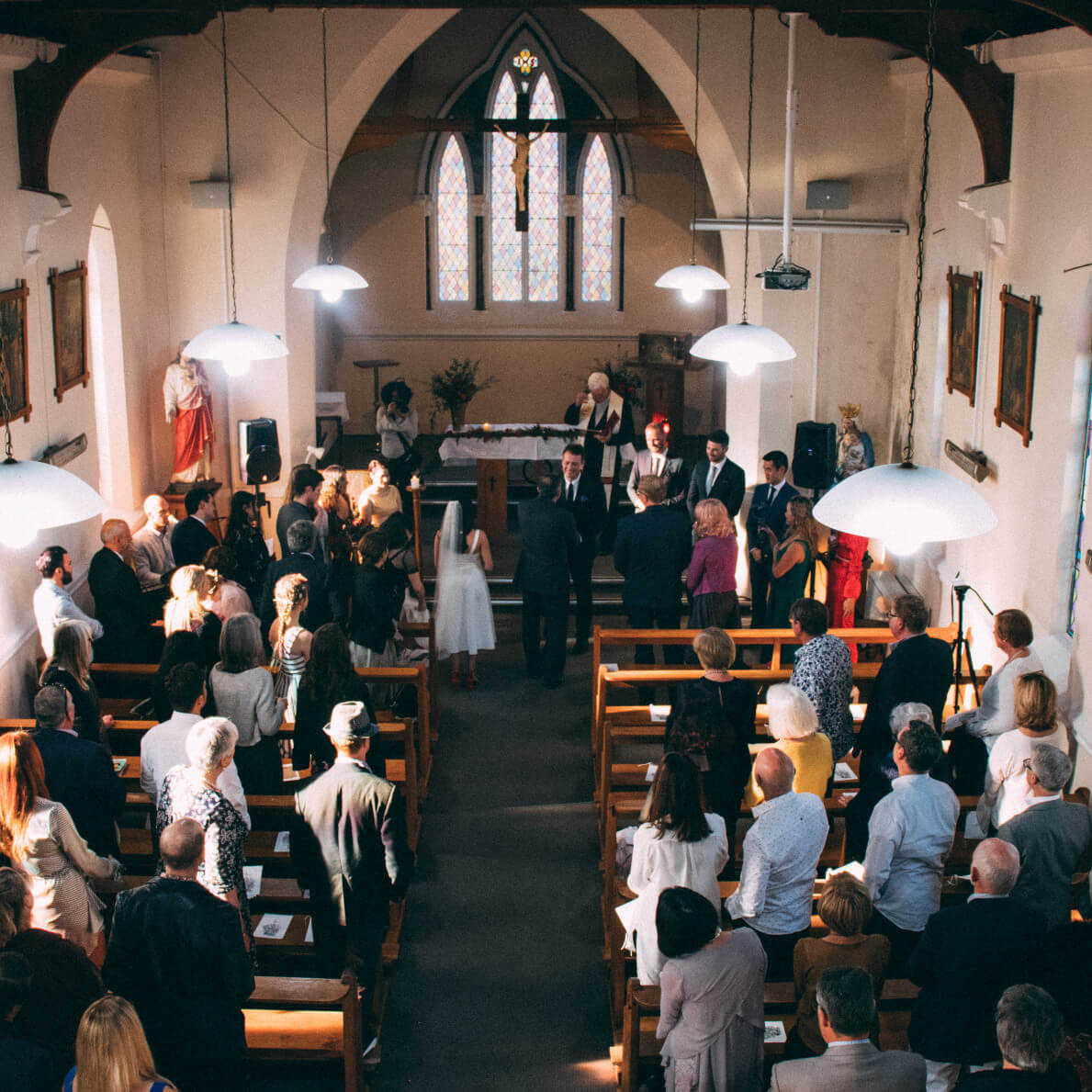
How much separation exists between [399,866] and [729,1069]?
1.40 m

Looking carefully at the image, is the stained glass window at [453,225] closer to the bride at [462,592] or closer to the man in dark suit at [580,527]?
the man in dark suit at [580,527]

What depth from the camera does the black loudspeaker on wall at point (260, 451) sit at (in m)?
10.1

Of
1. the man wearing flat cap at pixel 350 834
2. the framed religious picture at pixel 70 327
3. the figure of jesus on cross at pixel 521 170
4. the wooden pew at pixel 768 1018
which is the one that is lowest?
the wooden pew at pixel 768 1018

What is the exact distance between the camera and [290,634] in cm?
617

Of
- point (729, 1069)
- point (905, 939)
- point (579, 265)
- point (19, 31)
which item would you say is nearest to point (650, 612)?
point (905, 939)

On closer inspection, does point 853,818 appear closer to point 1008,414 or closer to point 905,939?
point 905,939

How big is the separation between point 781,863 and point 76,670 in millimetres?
3195

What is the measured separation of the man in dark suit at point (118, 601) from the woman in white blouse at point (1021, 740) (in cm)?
469

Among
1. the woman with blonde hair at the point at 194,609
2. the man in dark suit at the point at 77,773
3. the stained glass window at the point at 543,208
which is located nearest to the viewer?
the man in dark suit at the point at 77,773

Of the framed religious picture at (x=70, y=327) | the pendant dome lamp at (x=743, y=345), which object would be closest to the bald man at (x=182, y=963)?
the pendant dome lamp at (x=743, y=345)

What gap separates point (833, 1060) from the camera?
11.3 ft

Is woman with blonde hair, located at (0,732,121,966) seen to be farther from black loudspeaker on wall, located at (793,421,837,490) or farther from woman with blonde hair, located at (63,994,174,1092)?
black loudspeaker on wall, located at (793,421,837,490)

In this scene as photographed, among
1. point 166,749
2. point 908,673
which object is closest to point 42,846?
point 166,749

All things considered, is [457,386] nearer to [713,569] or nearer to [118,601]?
[713,569]
